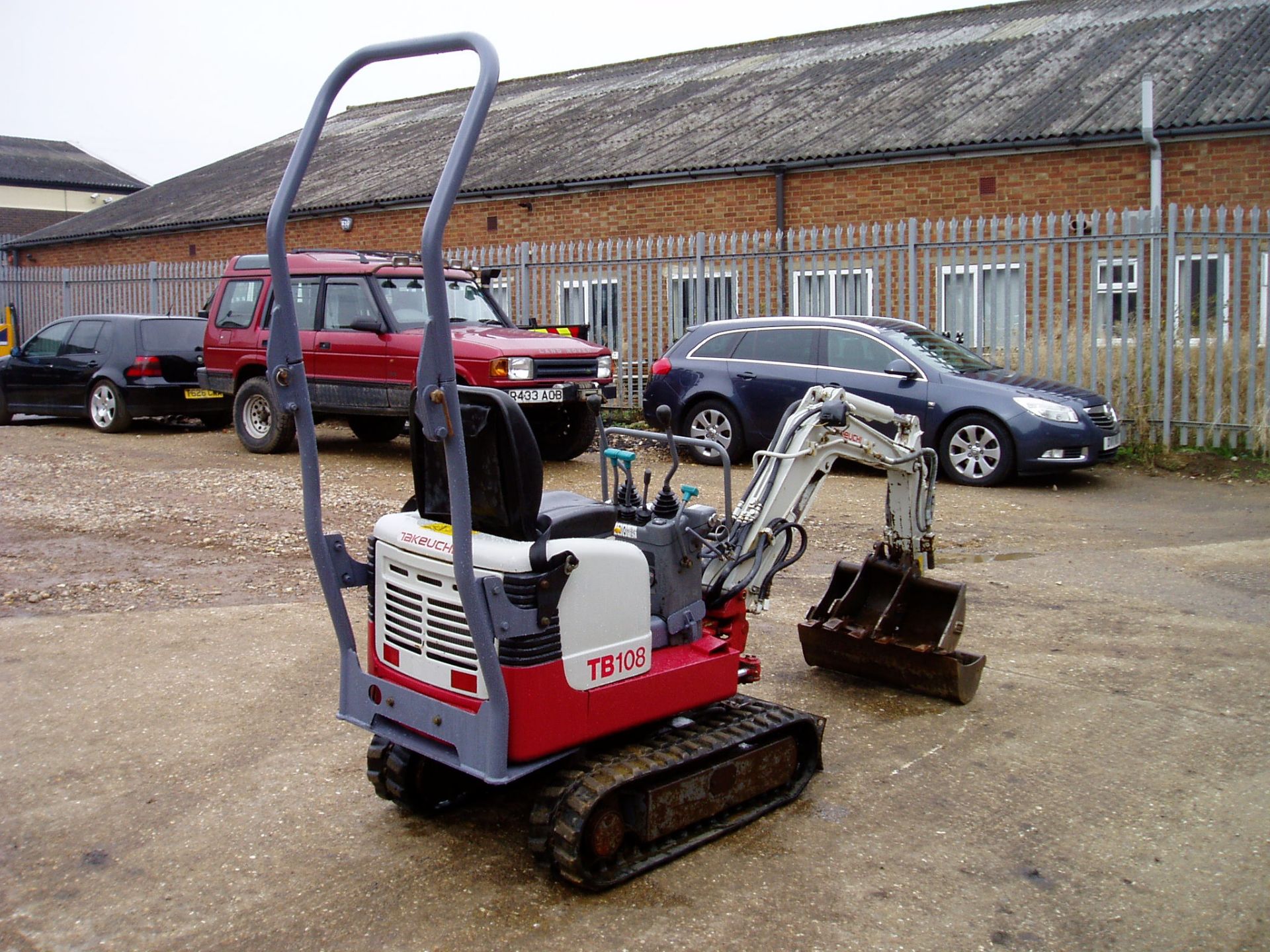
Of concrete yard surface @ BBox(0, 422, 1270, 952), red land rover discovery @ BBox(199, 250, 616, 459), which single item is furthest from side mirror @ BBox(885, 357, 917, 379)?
concrete yard surface @ BBox(0, 422, 1270, 952)

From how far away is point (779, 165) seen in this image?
1856 centimetres

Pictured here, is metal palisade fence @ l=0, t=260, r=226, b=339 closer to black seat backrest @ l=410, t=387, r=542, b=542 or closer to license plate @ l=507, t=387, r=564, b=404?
license plate @ l=507, t=387, r=564, b=404

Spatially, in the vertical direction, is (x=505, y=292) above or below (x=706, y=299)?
above

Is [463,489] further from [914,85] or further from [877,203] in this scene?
[914,85]

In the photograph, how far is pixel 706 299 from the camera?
15984 mm

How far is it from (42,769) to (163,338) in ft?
37.3

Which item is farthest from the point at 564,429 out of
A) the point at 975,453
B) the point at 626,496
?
the point at 626,496

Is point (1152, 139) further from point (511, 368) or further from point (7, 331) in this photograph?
point (7, 331)

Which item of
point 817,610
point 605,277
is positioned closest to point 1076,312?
point 605,277

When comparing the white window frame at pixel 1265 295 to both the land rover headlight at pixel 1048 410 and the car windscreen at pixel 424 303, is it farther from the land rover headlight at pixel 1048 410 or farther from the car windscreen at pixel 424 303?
the car windscreen at pixel 424 303

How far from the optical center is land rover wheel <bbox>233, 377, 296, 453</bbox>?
1323 cm

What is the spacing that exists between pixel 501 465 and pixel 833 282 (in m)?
12.3

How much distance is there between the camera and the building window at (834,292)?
15039 mm

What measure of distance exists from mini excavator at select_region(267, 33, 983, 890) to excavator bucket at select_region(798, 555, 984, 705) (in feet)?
3.67
